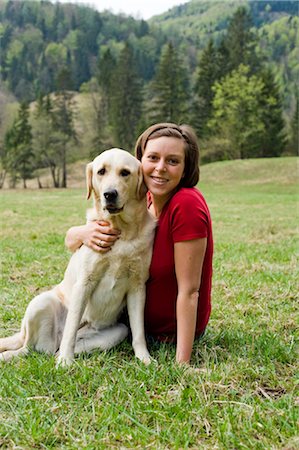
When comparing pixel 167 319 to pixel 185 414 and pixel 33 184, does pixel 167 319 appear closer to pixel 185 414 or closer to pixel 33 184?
pixel 185 414

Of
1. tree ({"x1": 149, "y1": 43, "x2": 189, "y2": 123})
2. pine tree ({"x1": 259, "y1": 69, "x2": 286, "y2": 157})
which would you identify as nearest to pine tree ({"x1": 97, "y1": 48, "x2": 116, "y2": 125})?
tree ({"x1": 149, "y1": 43, "x2": 189, "y2": 123})

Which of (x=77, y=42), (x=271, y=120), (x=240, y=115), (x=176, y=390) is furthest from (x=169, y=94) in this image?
(x=77, y=42)

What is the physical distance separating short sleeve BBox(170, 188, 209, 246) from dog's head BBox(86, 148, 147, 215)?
0.30m

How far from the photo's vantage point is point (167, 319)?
382 cm

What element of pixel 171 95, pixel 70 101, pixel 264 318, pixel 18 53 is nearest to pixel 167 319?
pixel 264 318

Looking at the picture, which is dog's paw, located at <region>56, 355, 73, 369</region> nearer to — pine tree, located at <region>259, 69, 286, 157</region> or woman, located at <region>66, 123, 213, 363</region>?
woman, located at <region>66, 123, 213, 363</region>

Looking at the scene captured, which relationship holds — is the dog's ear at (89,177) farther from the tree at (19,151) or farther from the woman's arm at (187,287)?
the tree at (19,151)

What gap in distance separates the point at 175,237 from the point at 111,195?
509 millimetres

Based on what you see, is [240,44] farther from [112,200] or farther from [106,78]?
[112,200]

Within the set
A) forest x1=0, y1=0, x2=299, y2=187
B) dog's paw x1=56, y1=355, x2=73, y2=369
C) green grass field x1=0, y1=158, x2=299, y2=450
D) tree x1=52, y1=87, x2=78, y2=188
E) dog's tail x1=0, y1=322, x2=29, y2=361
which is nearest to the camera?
green grass field x1=0, y1=158, x2=299, y2=450

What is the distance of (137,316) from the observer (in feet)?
12.0

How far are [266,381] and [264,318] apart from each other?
1.50 m

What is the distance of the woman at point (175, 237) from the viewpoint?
343 centimetres

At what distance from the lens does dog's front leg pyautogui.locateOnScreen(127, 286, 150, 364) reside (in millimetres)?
3592
